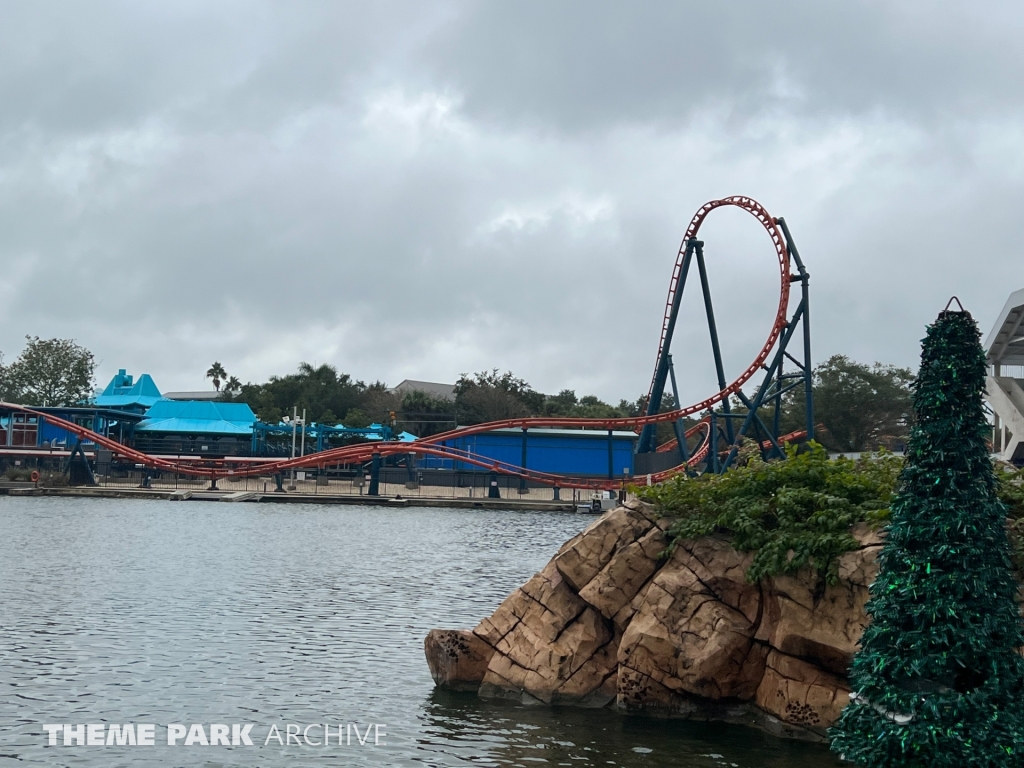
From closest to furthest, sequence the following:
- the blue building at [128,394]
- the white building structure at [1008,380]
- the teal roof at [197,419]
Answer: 1. the white building structure at [1008,380]
2. the teal roof at [197,419]
3. the blue building at [128,394]

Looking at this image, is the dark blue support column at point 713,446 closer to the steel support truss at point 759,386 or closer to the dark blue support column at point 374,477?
the steel support truss at point 759,386

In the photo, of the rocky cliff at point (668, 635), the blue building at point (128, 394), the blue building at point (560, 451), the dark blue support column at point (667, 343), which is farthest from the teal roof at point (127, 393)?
the rocky cliff at point (668, 635)

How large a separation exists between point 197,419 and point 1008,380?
2772 inches

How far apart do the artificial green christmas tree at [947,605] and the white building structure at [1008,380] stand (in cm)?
3355

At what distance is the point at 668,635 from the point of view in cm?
1102

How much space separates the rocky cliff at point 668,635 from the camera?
1038cm

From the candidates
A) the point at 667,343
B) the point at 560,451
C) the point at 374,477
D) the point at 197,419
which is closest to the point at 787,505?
the point at 667,343

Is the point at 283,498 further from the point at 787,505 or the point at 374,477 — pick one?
the point at 787,505

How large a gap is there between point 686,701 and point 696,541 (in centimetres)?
171

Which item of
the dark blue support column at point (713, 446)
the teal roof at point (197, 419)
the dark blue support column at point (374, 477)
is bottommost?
the dark blue support column at point (374, 477)

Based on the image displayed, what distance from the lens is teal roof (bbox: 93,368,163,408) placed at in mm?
101438

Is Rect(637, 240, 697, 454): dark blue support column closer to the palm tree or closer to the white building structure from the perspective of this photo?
the white building structure

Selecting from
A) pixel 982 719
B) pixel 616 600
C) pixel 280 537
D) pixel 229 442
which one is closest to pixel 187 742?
pixel 616 600

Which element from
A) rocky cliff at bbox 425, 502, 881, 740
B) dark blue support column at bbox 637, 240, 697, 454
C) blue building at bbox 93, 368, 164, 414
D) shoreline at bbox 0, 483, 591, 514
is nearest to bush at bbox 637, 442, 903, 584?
rocky cliff at bbox 425, 502, 881, 740
